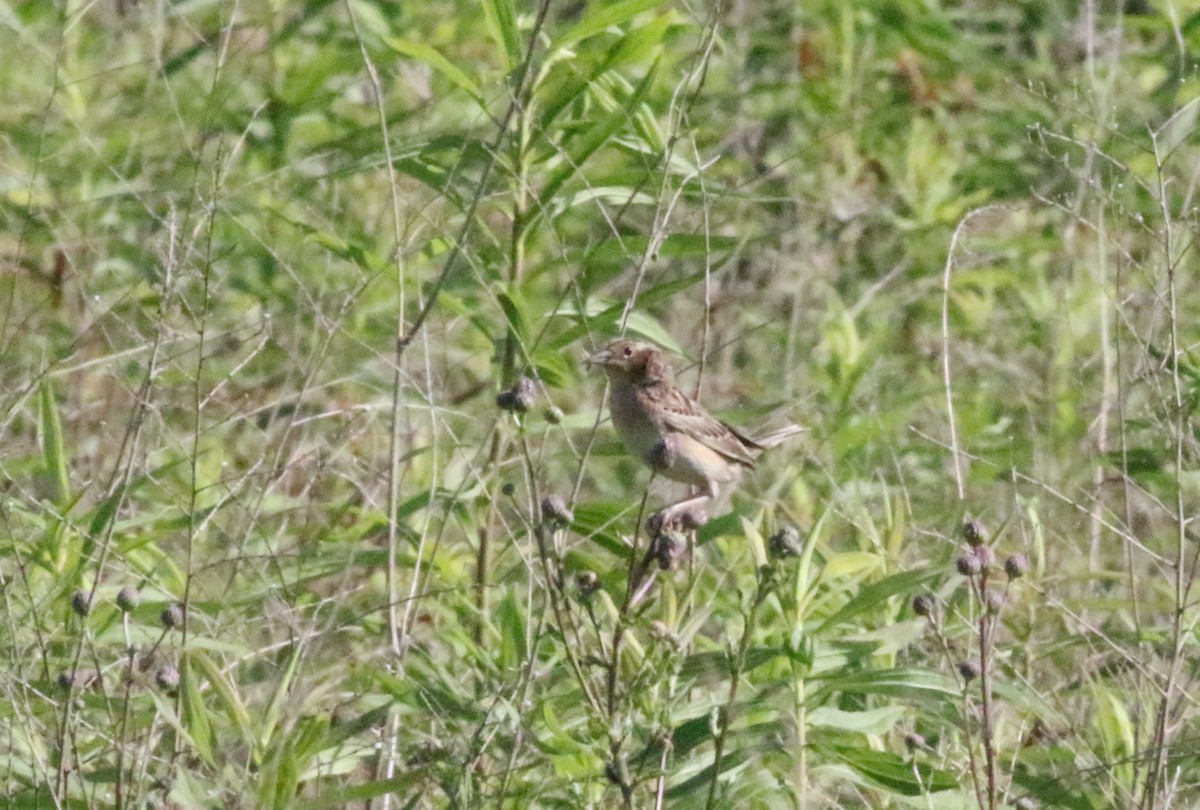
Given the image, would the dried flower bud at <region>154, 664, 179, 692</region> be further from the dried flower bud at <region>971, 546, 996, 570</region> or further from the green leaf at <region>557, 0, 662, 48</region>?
the green leaf at <region>557, 0, 662, 48</region>

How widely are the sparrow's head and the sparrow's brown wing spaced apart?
2.5 inches

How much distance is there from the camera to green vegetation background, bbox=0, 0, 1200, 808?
396cm

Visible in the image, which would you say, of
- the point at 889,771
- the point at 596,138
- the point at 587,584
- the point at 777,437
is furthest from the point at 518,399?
the point at 777,437

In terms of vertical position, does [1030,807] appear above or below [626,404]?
below

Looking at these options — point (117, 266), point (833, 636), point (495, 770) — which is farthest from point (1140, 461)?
point (117, 266)

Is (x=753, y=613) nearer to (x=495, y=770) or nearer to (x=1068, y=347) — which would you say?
(x=495, y=770)

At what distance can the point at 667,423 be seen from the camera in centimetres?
593

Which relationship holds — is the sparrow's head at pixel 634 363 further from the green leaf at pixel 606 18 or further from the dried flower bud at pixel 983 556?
the dried flower bud at pixel 983 556

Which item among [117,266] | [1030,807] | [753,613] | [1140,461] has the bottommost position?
[1030,807]

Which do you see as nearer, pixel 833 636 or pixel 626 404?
pixel 833 636

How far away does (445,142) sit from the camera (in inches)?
197

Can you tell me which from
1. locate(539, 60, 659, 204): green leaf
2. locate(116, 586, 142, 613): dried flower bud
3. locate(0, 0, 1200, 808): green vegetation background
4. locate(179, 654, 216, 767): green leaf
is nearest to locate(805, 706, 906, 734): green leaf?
locate(0, 0, 1200, 808): green vegetation background

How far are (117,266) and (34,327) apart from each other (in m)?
0.45

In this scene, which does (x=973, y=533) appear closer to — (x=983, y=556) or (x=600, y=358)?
(x=983, y=556)
